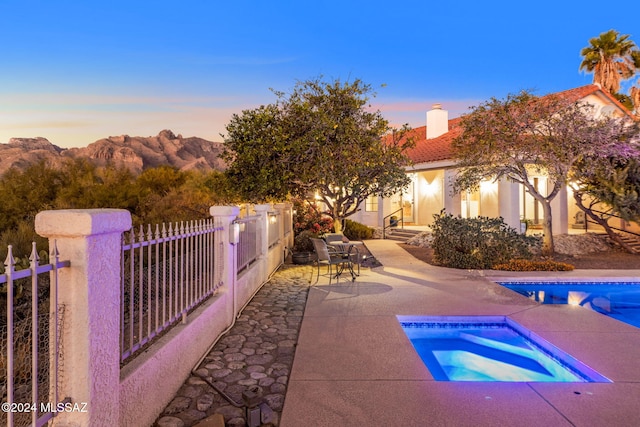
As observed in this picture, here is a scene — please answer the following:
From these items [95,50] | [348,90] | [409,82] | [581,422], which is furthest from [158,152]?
[581,422]

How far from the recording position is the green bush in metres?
10.4

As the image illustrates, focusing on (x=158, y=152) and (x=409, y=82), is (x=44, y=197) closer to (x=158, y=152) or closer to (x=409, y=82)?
(x=409, y=82)

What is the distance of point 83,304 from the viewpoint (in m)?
2.04

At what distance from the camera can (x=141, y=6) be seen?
1590cm

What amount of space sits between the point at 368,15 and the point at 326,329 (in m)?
21.9

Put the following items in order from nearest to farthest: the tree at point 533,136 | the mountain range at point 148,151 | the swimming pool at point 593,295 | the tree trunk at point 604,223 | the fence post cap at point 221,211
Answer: the fence post cap at point 221,211 → the swimming pool at point 593,295 → the tree at point 533,136 → the tree trunk at point 604,223 → the mountain range at point 148,151

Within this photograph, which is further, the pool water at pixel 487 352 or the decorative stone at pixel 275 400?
the pool water at pixel 487 352

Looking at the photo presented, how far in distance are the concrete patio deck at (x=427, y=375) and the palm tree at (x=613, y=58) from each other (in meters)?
25.1

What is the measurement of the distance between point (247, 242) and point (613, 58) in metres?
29.0

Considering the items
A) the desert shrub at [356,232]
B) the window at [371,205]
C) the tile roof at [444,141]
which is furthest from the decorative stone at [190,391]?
the window at [371,205]

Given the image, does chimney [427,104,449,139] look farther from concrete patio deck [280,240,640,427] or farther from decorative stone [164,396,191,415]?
decorative stone [164,396,191,415]

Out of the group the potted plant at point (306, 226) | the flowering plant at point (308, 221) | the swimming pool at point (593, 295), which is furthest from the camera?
the flowering plant at point (308, 221)

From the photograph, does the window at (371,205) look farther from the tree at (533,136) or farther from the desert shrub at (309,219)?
the tree at (533,136)

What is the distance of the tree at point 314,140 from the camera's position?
35.2ft
